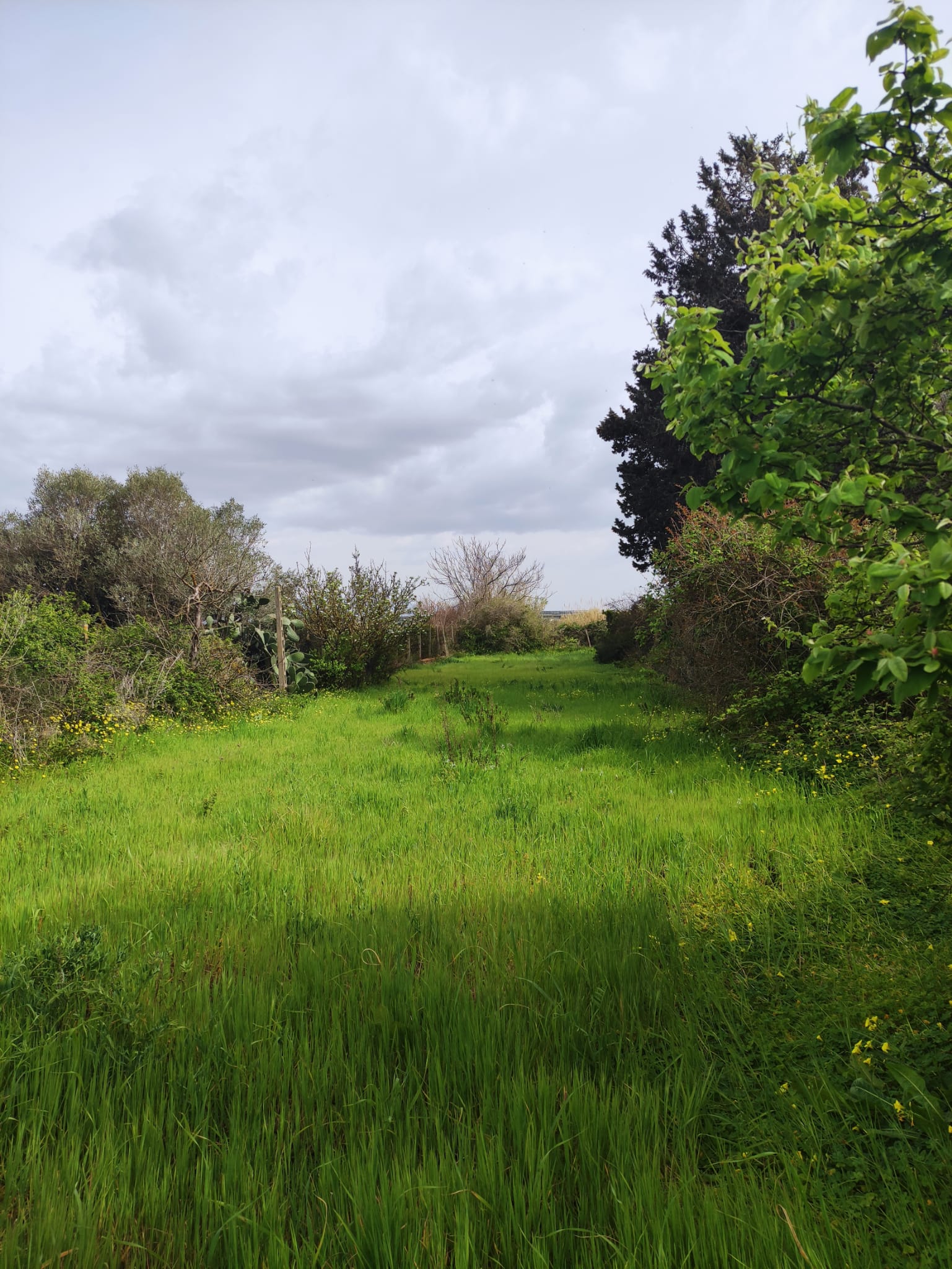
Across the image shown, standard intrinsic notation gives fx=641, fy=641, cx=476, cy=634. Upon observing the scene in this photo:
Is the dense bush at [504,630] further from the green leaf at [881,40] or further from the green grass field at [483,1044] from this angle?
the green leaf at [881,40]

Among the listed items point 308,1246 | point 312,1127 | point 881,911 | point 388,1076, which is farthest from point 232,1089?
point 881,911

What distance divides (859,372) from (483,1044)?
3.21 meters

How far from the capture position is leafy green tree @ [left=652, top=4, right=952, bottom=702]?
1926mm

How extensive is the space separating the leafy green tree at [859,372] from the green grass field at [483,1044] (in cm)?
147

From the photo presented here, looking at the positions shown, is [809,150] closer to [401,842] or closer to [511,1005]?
[511,1005]

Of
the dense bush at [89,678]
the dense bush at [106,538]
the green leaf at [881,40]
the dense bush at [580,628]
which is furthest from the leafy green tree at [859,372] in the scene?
the dense bush at [580,628]

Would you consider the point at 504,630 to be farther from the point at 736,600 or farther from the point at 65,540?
the point at 736,600

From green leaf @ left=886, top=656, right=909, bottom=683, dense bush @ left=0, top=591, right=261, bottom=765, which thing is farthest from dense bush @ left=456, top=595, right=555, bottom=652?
green leaf @ left=886, top=656, right=909, bottom=683

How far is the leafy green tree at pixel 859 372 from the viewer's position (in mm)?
1926

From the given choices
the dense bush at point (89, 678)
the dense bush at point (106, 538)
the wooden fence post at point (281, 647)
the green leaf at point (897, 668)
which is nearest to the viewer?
the green leaf at point (897, 668)

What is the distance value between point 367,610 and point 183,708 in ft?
22.1

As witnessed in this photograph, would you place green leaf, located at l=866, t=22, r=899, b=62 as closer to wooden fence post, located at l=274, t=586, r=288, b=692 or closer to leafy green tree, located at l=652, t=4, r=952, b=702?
leafy green tree, located at l=652, t=4, r=952, b=702

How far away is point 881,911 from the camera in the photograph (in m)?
3.46

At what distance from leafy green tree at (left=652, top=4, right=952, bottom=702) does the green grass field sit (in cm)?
147
